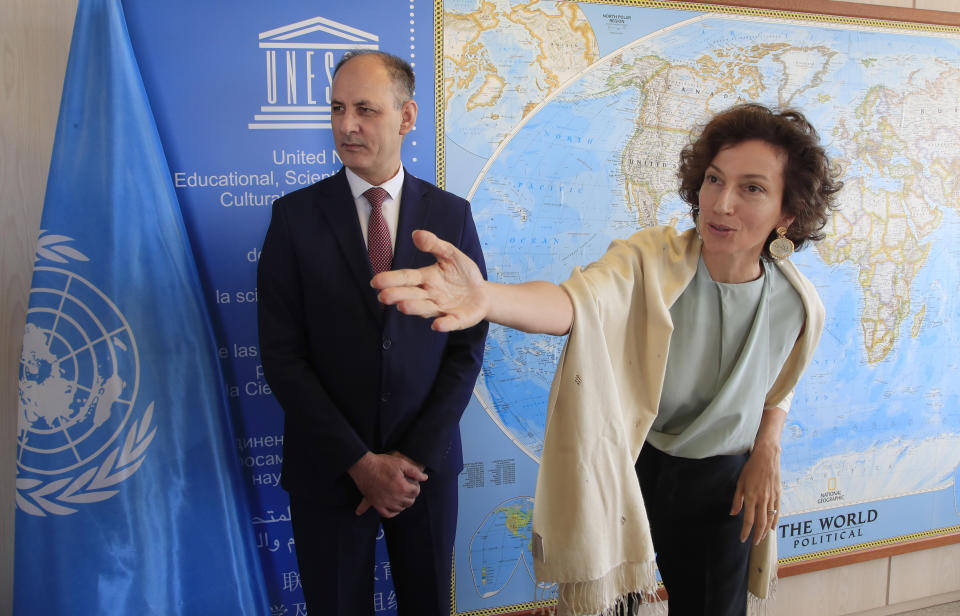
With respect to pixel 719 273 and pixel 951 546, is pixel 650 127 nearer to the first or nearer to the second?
pixel 719 273

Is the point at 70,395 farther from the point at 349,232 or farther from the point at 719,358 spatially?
the point at 719,358

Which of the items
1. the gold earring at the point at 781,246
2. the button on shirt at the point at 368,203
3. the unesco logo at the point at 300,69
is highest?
the unesco logo at the point at 300,69

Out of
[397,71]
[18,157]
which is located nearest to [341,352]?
[397,71]

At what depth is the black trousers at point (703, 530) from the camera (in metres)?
1.40

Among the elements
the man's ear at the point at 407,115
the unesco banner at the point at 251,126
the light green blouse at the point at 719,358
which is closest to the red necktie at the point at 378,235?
the man's ear at the point at 407,115

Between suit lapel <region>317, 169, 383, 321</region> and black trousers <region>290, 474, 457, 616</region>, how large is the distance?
511 millimetres

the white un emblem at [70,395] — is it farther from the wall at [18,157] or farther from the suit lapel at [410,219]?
the suit lapel at [410,219]

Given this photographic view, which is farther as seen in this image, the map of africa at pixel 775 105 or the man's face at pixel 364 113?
the map of africa at pixel 775 105

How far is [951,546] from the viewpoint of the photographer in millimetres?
2801

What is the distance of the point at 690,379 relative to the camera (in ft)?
4.42

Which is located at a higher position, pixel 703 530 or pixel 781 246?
pixel 781 246

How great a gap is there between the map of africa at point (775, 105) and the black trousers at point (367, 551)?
625 millimetres

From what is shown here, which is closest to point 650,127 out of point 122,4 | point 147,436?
point 122,4

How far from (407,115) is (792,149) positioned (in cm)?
97
